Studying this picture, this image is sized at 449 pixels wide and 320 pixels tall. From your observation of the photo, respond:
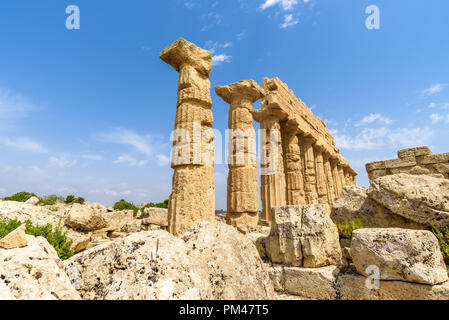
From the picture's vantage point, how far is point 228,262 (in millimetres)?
1920

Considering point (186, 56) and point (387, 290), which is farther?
point (186, 56)

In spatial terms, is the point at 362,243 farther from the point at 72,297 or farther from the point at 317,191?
the point at 317,191

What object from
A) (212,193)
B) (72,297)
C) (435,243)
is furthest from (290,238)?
(212,193)

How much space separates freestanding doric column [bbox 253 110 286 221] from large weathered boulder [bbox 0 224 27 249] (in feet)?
34.5

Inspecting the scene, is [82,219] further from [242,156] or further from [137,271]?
[137,271]

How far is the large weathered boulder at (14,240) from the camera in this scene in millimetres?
1772

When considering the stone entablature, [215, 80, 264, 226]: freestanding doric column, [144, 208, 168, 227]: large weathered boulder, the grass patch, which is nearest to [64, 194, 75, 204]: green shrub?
the grass patch

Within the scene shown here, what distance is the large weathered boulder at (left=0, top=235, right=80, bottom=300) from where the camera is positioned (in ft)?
4.60

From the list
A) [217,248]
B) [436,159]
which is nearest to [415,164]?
[436,159]

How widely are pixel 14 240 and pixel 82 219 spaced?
6.45 m

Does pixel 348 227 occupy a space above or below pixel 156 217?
above

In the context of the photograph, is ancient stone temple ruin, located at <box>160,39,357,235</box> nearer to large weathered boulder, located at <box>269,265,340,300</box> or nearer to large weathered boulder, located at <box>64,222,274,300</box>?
large weathered boulder, located at <box>269,265,340,300</box>
